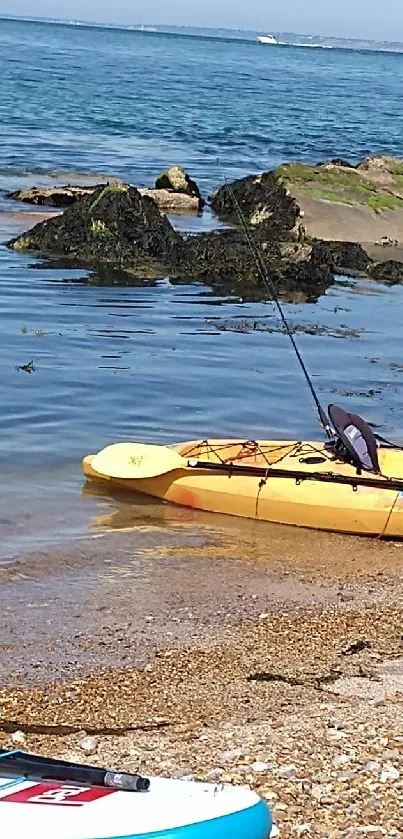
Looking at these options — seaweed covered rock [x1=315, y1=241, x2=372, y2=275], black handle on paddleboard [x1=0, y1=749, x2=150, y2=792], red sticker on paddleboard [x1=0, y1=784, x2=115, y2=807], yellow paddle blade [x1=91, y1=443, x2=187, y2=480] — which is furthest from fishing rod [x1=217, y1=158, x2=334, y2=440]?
red sticker on paddleboard [x1=0, y1=784, x2=115, y2=807]

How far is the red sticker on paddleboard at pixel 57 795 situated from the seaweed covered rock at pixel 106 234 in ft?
50.2

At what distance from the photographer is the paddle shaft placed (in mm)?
8930

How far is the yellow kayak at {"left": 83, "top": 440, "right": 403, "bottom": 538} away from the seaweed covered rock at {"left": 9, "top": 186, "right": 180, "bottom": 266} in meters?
9.73

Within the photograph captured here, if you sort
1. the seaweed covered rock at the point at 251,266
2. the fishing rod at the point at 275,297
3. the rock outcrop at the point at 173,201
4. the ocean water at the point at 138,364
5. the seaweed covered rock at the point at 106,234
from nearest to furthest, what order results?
1. the fishing rod at the point at 275,297
2. the ocean water at the point at 138,364
3. the seaweed covered rock at the point at 251,266
4. the seaweed covered rock at the point at 106,234
5. the rock outcrop at the point at 173,201

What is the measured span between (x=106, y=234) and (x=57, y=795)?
15.9m

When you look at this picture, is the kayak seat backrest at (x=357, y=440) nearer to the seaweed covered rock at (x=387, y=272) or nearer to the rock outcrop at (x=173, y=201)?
the seaweed covered rock at (x=387, y=272)

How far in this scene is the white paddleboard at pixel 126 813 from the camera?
383cm

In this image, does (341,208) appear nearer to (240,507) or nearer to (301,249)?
(301,249)

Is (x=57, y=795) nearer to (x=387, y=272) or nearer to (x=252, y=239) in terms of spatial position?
(x=252, y=239)

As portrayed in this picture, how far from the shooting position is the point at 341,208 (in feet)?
73.8

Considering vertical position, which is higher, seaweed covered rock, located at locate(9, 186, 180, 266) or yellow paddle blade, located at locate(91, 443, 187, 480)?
seaweed covered rock, located at locate(9, 186, 180, 266)

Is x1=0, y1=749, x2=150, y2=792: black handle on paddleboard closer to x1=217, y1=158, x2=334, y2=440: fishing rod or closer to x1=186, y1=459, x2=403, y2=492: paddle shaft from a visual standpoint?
x1=186, y1=459, x2=403, y2=492: paddle shaft

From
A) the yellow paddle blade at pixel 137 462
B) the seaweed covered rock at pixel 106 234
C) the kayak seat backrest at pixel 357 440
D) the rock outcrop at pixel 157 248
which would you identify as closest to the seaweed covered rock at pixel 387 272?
the rock outcrop at pixel 157 248

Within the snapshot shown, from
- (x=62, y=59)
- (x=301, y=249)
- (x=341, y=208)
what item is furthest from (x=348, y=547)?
(x=62, y=59)
